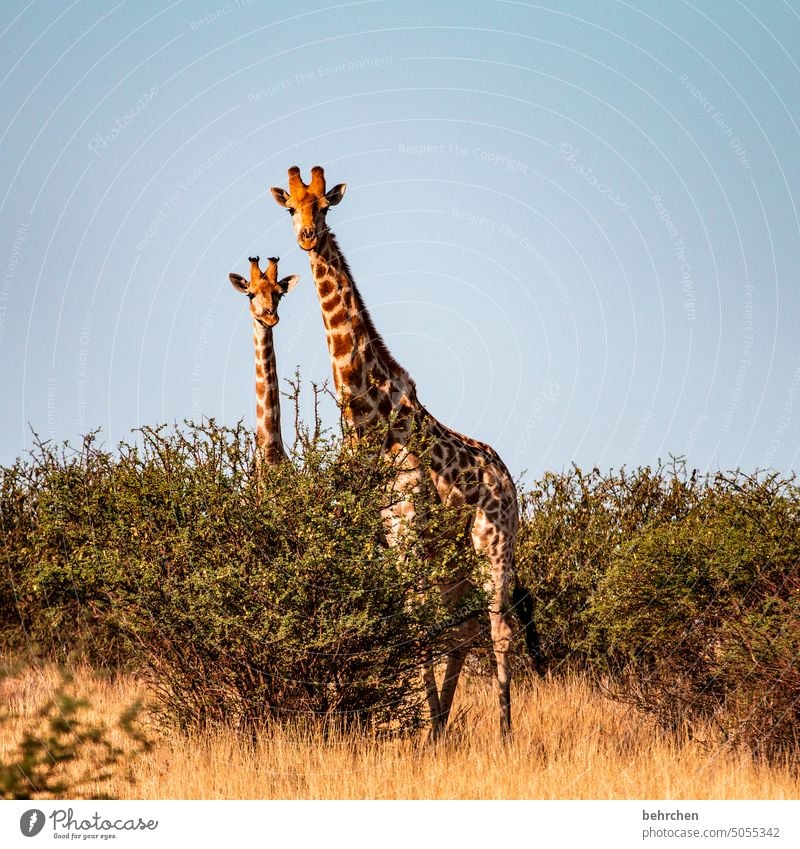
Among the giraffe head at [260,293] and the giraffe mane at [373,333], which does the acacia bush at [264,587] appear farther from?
the giraffe head at [260,293]

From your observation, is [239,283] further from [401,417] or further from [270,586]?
[270,586]

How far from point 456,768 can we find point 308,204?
5.84 meters

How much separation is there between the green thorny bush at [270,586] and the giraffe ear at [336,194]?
3.06 metres

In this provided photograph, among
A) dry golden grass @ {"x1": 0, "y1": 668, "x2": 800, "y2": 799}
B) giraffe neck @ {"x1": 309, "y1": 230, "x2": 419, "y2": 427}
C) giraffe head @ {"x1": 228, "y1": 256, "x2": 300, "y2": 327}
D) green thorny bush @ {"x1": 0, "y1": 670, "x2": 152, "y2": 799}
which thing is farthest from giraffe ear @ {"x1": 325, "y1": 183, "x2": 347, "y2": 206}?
green thorny bush @ {"x1": 0, "y1": 670, "x2": 152, "y2": 799}

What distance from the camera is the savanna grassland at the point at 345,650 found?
29.3 feet

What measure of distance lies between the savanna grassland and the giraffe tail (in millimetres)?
1577

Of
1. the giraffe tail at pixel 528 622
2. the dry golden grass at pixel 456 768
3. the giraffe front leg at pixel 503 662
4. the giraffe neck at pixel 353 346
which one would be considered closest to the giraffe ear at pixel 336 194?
the giraffe neck at pixel 353 346

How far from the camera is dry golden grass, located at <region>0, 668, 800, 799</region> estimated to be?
863 cm

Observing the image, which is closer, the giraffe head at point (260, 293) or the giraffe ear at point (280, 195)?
the giraffe ear at point (280, 195)

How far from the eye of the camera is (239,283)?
14484mm

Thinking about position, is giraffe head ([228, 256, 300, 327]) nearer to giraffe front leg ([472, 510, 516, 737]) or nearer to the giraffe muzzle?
the giraffe muzzle

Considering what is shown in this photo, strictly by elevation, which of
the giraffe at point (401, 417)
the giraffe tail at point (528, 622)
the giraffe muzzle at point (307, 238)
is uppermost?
the giraffe muzzle at point (307, 238)

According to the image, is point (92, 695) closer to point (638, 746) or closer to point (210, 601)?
point (210, 601)
